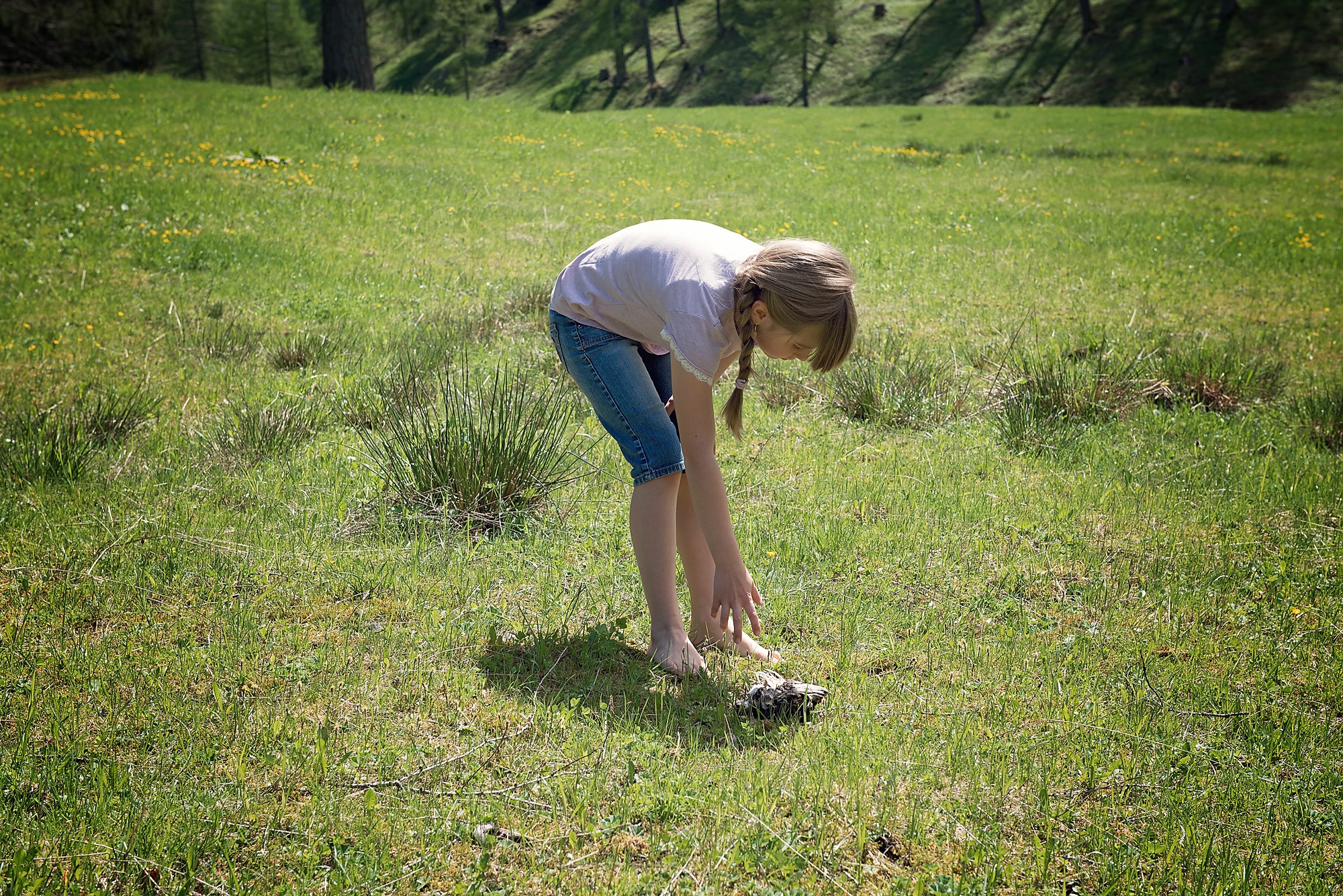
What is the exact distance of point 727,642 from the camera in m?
3.24

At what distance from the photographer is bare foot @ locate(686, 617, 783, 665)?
3.19 metres

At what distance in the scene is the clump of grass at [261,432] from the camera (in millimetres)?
4441

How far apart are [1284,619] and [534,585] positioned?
115 inches

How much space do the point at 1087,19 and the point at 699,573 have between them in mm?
48401

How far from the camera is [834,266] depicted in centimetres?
256

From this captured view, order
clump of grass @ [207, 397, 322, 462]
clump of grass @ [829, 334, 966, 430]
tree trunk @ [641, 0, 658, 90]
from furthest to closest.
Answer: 1. tree trunk @ [641, 0, 658, 90]
2. clump of grass @ [829, 334, 966, 430]
3. clump of grass @ [207, 397, 322, 462]

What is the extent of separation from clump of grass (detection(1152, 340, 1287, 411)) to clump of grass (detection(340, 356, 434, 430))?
4526 millimetres

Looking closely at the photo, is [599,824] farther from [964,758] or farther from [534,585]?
[534,585]

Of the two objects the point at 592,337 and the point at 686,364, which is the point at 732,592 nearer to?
the point at 686,364

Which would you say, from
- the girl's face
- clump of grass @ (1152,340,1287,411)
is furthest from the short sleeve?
clump of grass @ (1152,340,1287,411)

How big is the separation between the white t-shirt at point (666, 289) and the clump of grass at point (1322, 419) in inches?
165

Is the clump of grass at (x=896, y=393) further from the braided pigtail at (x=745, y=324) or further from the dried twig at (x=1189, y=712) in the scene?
the braided pigtail at (x=745, y=324)

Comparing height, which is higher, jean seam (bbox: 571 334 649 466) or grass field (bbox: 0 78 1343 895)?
jean seam (bbox: 571 334 649 466)

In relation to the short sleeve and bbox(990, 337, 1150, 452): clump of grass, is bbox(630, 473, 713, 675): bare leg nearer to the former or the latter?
the short sleeve
